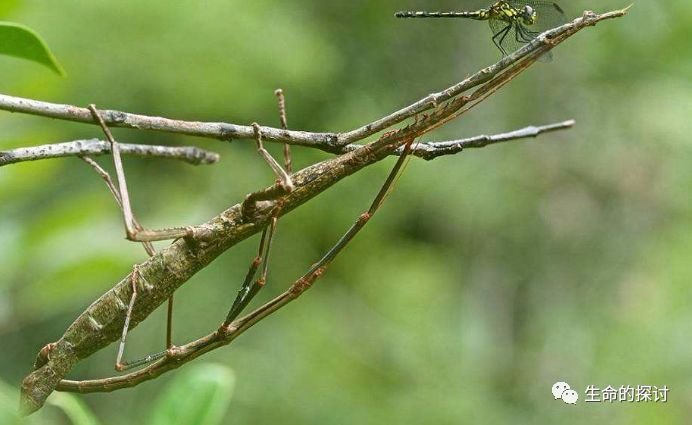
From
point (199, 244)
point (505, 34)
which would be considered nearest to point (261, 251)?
point (199, 244)

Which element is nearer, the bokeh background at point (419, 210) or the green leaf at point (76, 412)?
the green leaf at point (76, 412)

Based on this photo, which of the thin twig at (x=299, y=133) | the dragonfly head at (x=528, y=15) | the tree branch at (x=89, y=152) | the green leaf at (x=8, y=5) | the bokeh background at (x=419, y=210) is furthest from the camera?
the bokeh background at (x=419, y=210)

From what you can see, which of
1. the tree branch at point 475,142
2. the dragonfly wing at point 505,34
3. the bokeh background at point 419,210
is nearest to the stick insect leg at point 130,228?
the tree branch at point 475,142

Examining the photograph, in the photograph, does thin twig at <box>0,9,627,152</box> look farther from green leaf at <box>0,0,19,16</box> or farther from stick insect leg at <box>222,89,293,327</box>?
green leaf at <box>0,0,19,16</box>

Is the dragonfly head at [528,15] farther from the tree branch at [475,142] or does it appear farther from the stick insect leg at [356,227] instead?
the stick insect leg at [356,227]

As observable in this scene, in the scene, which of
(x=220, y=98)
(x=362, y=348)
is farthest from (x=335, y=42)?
(x=362, y=348)

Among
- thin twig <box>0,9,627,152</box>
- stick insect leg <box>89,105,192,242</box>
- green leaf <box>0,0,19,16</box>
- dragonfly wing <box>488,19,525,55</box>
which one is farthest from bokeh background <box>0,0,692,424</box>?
thin twig <box>0,9,627,152</box>
